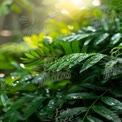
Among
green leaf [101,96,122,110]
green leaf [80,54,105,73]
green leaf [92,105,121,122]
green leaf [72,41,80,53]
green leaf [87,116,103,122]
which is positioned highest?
green leaf [72,41,80,53]

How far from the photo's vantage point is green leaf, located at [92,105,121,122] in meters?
Result: 0.85

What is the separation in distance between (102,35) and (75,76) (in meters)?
0.20

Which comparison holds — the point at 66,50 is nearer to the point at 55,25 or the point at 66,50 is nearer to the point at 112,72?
the point at 112,72

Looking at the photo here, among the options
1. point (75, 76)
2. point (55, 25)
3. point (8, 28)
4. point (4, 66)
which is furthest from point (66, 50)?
point (8, 28)

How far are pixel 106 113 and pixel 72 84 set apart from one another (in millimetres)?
249

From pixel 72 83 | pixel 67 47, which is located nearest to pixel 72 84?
pixel 72 83

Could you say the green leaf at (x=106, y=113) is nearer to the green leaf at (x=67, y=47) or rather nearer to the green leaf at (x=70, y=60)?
the green leaf at (x=70, y=60)

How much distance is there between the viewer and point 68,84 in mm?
1126

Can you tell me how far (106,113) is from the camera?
0.87 metres

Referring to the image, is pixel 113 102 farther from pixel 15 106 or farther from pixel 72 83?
pixel 15 106

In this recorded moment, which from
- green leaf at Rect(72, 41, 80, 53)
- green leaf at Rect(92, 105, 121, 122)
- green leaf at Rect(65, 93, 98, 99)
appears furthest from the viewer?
green leaf at Rect(72, 41, 80, 53)

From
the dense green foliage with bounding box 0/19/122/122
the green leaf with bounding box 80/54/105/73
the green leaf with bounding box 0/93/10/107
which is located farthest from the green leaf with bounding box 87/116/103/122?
the green leaf with bounding box 0/93/10/107

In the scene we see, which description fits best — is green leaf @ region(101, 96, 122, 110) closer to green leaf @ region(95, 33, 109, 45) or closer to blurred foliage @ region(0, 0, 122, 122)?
blurred foliage @ region(0, 0, 122, 122)

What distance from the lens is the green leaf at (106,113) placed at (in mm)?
852
